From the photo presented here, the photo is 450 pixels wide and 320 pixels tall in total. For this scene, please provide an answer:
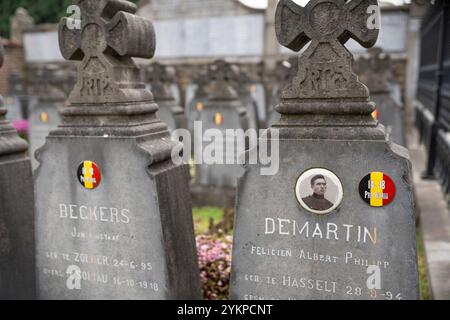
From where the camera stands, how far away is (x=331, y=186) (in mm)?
2799

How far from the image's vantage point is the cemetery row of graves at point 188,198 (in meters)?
2.73

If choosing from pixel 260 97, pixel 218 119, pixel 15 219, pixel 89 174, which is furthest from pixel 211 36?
pixel 89 174

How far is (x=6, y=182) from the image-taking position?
3.79m

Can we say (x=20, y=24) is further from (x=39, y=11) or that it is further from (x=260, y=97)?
(x=260, y=97)

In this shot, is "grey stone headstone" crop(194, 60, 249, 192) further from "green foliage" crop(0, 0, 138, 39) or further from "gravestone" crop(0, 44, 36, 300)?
"green foliage" crop(0, 0, 138, 39)

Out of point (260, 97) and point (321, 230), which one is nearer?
point (321, 230)

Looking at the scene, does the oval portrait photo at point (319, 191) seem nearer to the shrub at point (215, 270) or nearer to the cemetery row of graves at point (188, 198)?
the cemetery row of graves at point (188, 198)

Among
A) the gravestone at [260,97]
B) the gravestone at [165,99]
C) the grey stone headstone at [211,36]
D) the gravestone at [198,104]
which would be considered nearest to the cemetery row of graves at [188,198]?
the gravestone at [165,99]

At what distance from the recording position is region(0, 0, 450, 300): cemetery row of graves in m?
2.73

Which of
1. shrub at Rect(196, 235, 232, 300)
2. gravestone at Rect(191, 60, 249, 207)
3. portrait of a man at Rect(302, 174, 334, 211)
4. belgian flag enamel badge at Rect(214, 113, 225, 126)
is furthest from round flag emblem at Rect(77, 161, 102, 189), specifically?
belgian flag enamel badge at Rect(214, 113, 225, 126)

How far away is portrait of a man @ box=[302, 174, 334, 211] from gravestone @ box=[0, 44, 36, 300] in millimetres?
2618

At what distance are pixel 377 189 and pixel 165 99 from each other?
258 inches

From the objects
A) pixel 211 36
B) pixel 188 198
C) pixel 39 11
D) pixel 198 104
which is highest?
pixel 39 11

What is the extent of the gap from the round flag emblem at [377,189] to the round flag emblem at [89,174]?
1960mm
